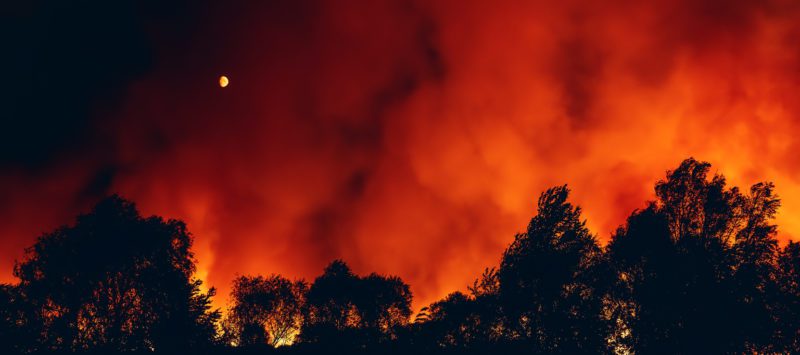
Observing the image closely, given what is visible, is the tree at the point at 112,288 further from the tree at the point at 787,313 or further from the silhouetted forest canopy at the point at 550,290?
the tree at the point at 787,313

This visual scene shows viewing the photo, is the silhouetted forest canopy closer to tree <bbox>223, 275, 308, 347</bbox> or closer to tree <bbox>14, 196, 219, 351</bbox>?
tree <bbox>14, 196, 219, 351</bbox>

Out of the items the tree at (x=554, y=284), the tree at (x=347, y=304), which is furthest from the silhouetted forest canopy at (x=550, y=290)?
the tree at (x=347, y=304)

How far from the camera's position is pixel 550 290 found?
29.7 meters

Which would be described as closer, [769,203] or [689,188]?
[769,203]

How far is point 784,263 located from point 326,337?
222 ft

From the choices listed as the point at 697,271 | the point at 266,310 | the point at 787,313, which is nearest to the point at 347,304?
the point at 266,310

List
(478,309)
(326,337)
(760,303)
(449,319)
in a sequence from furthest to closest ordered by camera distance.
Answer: (326,337) → (449,319) → (478,309) → (760,303)

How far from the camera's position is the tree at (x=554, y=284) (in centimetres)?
2905

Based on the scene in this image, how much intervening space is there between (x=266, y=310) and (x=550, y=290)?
6706 cm

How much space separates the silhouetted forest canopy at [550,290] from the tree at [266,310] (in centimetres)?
3294

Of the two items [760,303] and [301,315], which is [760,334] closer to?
[760,303]

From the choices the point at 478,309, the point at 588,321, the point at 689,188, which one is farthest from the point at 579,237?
the point at 689,188

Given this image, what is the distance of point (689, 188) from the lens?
121 feet

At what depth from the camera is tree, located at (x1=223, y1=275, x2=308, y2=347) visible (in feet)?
258
